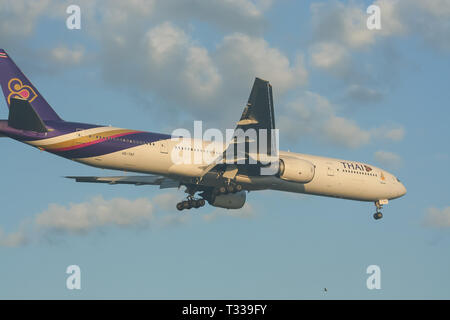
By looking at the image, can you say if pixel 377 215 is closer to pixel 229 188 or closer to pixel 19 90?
pixel 229 188

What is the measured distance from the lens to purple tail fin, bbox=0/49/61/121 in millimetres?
35344

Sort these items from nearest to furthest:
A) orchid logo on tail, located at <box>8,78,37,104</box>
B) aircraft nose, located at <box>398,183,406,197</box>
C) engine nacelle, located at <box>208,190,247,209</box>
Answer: orchid logo on tail, located at <box>8,78,37,104</box>
engine nacelle, located at <box>208,190,247,209</box>
aircraft nose, located at <box>398,183,406,197</box>

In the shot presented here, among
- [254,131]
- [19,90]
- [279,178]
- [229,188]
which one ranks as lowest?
[229,188]

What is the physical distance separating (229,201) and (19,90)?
14396 mm

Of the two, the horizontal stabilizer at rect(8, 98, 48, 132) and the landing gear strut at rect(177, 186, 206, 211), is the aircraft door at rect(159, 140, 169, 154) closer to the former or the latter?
the landing gear strut at rect(177, 186, 206, 211)

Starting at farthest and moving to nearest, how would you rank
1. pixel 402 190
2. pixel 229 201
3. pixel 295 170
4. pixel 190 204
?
pixel 402 190
pixel 229 201
pixel 190 204
pixel 295 170

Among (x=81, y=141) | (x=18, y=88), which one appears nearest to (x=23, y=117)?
(x=81, y=141)

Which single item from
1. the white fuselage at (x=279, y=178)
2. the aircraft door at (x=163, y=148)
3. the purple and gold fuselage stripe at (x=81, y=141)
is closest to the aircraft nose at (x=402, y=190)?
the white fuselage at (x=279, y=178)

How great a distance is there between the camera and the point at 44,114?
1396 inches

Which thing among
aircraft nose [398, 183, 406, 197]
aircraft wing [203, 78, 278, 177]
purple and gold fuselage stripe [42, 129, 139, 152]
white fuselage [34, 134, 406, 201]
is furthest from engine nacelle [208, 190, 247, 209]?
aircraft nose [398, 183, 406, 197]

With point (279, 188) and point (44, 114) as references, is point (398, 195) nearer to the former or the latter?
point (279, 188)

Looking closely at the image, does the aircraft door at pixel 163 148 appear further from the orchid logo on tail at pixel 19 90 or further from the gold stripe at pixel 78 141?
the orchid logo on tail at pixel 19 90

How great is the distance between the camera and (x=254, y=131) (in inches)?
1282
